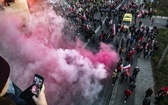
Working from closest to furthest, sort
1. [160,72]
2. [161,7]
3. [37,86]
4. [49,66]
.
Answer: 1. [37,86]
2. [49,66]
3. [160,72]
4. [161,7]

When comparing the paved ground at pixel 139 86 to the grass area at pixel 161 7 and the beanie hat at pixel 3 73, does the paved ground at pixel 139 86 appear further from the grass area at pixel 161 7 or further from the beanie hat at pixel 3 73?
the grass area at pixel 161 7

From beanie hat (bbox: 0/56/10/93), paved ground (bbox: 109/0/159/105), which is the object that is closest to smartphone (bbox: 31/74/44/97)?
beanie hat (bbox: 0/56/10/93)

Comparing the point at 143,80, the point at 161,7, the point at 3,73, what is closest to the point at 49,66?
the point at 143,80

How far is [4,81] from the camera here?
199cm

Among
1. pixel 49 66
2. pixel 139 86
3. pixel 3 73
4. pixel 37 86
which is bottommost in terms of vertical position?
pixel 139 86

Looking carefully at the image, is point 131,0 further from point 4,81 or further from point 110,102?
point 4,81

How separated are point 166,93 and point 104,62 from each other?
503 centimetres

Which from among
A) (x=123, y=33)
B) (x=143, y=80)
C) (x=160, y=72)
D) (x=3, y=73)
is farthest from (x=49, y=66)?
(x=123, y=33)

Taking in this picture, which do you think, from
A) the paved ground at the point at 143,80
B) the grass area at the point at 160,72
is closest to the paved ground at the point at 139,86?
the paved ground at the point at 143,80

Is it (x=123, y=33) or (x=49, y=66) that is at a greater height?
(x=49, y=66)

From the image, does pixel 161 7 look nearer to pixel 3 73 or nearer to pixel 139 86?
pixel 139 86

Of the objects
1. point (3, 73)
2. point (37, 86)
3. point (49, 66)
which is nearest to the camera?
point (3, 73)

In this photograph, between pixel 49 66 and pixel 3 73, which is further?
pixel 49 66

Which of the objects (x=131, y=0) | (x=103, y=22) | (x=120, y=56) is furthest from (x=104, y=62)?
(x=131, y=0)
